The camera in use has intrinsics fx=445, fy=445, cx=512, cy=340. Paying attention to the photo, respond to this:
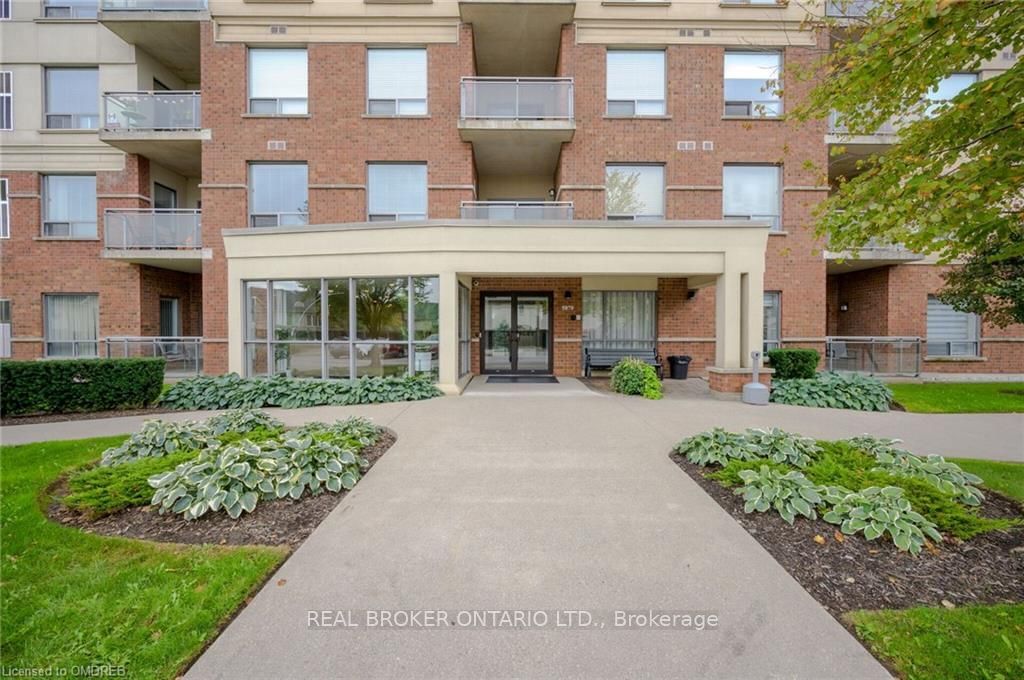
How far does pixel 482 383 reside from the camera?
481 inches

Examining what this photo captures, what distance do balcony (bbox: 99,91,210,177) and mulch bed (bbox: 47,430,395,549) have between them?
43.3 feet

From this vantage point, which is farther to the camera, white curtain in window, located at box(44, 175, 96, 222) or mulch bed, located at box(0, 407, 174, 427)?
white curtain in window, located at box(44, 175, 96, 222)

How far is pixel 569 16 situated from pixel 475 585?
50.0 feet

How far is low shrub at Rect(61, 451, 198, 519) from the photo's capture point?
3.99 meters

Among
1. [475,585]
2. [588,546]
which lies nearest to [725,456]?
[588,546]

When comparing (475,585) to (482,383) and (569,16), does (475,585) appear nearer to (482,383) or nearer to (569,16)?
(482,383)

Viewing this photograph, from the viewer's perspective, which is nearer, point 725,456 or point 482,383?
point 725,456

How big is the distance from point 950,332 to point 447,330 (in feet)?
53.9

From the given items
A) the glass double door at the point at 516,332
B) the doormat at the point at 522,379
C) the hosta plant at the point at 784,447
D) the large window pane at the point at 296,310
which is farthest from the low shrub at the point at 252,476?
the glass double door at the point at 516,332

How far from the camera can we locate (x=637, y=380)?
1030 cm

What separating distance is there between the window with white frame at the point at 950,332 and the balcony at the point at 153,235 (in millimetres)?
23097

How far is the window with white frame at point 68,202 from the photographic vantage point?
14492 mm

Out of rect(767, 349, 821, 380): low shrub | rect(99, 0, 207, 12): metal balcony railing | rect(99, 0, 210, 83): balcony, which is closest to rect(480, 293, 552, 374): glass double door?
rect(767, 349, 821, 380): low shrub

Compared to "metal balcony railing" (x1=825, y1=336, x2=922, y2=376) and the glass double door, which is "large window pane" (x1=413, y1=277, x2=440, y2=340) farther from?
"metal balcony railing" (x1=825, y1=336, x2=922, y2=376)
